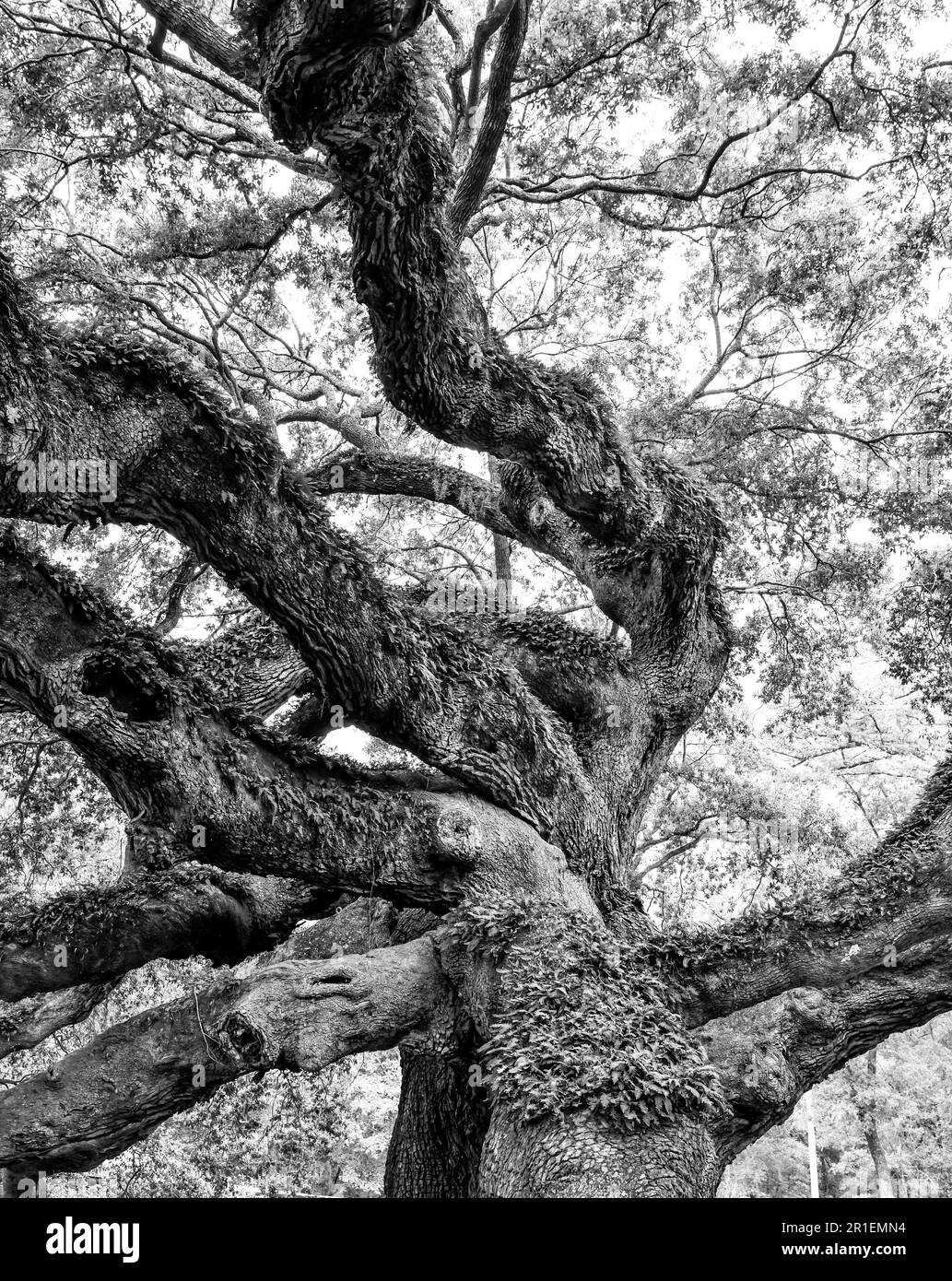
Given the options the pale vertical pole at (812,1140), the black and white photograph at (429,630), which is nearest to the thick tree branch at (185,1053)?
the black and white photograph at (429,630)

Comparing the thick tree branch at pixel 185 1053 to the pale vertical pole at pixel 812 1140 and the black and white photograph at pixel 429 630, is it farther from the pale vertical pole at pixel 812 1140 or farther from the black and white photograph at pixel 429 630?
the pale vertical pole at pixel 812 1140

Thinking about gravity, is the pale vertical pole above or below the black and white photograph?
below

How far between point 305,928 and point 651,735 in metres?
3.13

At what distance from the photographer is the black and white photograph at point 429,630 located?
459cm

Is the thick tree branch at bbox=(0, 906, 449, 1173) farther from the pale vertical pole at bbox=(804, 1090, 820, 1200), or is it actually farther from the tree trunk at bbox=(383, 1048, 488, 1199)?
the pale vertical pole at bbox=(804, 1090, 820, 1200)

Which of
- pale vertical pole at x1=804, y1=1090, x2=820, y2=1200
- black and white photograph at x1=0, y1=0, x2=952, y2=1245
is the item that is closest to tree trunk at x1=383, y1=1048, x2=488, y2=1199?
black and white photograph at x1=0, y1=0, x2=952, y2=1245

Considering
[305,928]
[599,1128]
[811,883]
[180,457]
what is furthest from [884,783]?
[180,457]

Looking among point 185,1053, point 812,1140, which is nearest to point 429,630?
point 185,1053

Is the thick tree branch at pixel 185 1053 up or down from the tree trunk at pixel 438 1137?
up

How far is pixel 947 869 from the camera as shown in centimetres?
585

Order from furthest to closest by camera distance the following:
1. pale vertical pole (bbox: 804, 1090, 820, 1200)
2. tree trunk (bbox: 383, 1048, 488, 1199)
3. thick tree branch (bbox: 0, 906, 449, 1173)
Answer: pale vertical pole (bbox: 804, 1090, 820, 1200), tree trunk (bbox: 383, 1048, 488, 1199), thick tree branch (bbox: 0, 906, 449, 1173)

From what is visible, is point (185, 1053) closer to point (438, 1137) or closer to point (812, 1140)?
point (438, 1137)

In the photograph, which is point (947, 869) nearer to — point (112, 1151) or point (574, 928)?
point (574, 928)

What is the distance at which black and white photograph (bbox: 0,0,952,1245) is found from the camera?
4.59 metres
